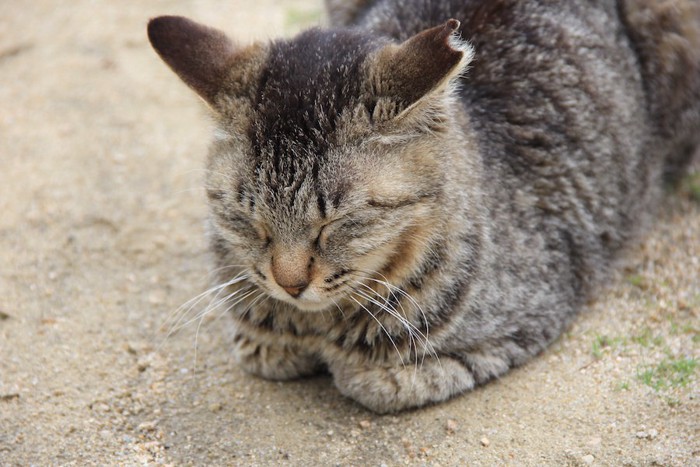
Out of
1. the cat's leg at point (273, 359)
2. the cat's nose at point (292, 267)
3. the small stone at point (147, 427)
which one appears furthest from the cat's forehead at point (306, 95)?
the small stone at point (147, 427)

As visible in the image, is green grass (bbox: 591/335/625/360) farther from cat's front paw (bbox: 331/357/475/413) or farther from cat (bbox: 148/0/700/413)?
cat's front paw (bbox: 331/357/475/413)

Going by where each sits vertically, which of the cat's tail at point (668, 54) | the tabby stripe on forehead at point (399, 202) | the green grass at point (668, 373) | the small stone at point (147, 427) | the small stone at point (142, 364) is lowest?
the green grass at point (668, 373)

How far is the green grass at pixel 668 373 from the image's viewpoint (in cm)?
349

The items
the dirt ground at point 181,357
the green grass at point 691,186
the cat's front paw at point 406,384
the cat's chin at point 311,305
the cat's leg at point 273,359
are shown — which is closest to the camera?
the cat's chin at point 311,305

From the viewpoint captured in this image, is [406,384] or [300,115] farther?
[406,384]

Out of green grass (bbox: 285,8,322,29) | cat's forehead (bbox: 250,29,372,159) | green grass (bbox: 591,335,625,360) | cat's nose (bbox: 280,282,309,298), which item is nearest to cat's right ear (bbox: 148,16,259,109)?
cat's forehead (bbox: 250,29,372,159)

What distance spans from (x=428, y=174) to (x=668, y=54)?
7.60ft

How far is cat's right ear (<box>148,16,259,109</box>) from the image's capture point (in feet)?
10.6

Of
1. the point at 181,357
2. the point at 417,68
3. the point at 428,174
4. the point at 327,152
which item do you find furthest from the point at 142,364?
the point at 417,68

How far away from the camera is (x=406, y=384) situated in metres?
3.47

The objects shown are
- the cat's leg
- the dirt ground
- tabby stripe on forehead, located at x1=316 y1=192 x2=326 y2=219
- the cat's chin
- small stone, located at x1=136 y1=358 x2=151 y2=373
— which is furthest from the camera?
small stone, located at x1=136 y1=358 x2=151 y2=373

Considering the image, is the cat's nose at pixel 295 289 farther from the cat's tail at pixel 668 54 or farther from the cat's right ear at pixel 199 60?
the cat's tail at pixel 668 54

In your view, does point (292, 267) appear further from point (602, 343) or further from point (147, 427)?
point (602, 343)

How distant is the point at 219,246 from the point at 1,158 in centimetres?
255
